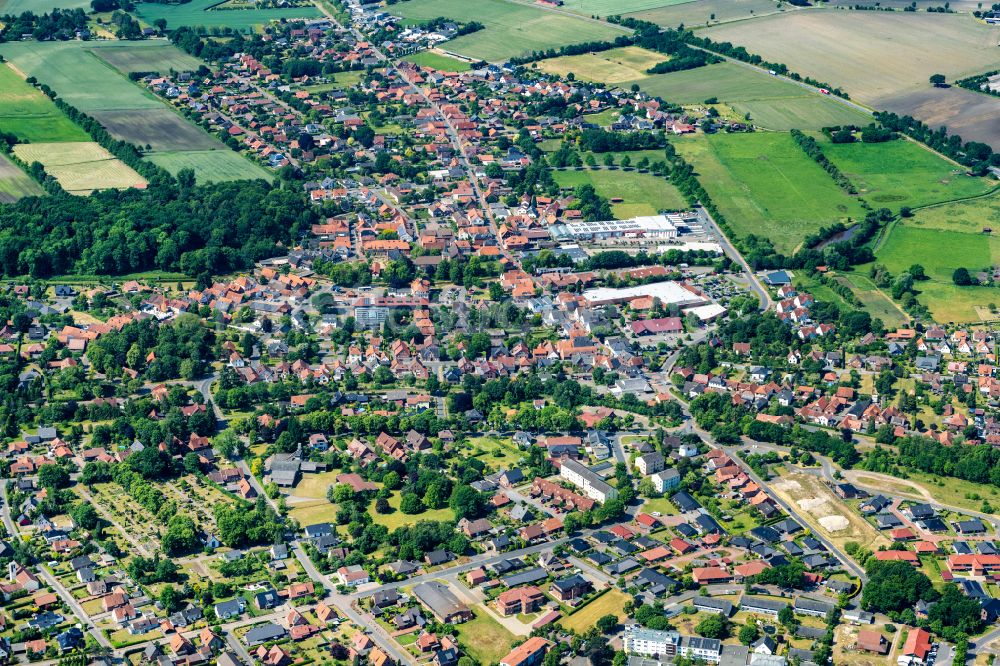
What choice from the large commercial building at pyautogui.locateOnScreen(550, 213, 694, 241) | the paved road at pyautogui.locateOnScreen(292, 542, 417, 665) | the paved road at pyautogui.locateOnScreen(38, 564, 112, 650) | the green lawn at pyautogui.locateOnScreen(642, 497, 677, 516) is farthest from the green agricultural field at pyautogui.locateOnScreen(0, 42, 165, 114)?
the green lawn at pyautogui.locateOnScreen(642, 497, 677, 516)

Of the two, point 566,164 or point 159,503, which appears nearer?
point 159,503

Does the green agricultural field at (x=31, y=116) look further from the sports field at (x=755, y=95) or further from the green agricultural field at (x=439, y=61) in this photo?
the sports field at (x=755, y=95)

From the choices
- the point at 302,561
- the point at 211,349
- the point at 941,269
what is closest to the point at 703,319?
the point at 941,269

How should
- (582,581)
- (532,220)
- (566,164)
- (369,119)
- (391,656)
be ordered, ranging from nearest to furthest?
(391,656) < (582,581) < (532,220) < (566,164) < (369,119)

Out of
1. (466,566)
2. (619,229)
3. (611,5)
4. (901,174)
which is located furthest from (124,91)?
(466,566)

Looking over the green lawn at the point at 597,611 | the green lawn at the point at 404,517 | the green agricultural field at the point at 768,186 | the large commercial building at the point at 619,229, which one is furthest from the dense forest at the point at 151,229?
the green lawn at the point at 597,611

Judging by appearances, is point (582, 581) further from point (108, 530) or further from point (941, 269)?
point (941, 269)

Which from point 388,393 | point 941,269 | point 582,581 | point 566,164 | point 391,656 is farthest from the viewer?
point 566,164
